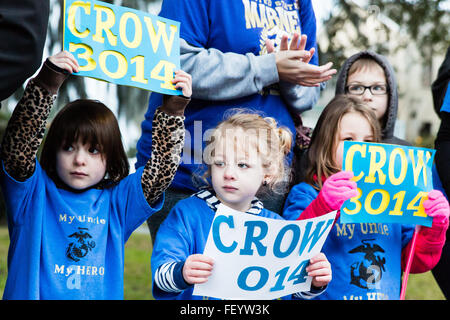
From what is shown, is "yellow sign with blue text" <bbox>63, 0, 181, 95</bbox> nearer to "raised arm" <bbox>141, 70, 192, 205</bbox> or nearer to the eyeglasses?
"raised arm" <bbox>141, 70, 192, 205</bbox>

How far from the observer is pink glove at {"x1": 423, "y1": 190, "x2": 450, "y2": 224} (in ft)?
7.70

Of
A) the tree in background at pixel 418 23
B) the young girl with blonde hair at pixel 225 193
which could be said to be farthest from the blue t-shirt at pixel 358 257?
A: the tree in background at pixel 418 23

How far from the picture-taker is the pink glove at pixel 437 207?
235 cm

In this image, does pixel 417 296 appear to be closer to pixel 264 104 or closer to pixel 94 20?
pixel 264 104

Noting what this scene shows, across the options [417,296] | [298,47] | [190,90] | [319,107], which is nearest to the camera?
[190,90]

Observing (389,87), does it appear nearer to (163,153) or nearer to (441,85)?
(441,85)

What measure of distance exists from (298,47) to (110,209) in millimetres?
995

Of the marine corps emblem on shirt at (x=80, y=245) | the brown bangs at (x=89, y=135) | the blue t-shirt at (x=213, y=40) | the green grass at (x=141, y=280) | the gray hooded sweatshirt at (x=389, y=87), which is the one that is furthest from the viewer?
the green grass at (x=141, y=280)


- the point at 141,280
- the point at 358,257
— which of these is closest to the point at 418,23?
the point at 141,280

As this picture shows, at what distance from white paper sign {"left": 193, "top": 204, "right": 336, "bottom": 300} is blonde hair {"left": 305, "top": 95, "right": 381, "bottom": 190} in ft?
1.66

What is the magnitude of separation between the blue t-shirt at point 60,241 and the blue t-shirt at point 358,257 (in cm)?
72

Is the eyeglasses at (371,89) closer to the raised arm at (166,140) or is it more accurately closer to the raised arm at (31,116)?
the raised arm at (166,140)
